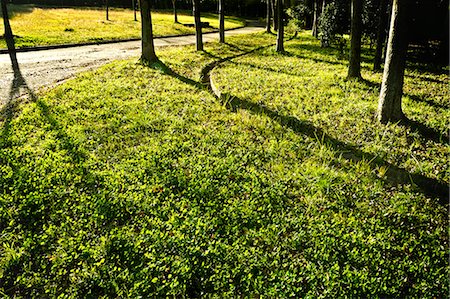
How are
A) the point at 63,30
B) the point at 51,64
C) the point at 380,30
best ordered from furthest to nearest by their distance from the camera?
the point at 63,30 → the point at 51,64 → the point at 380,30

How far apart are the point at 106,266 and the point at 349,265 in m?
3.17

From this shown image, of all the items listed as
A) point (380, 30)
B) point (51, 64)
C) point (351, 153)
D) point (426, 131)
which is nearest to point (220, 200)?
point (351, 153)

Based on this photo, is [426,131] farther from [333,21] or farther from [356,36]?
[333,21]

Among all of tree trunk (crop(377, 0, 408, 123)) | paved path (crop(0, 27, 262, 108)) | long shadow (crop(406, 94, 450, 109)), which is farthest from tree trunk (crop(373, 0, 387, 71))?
paved path (crop(0, 27, 262, 108))

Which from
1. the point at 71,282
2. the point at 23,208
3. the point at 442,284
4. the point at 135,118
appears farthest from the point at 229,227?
the point at 135,118

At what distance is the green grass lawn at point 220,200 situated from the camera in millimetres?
3836

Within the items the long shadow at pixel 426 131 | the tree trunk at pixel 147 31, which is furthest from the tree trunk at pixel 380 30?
the tree trunk at pixel 147 31

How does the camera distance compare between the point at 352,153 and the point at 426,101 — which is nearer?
the point at 352,153

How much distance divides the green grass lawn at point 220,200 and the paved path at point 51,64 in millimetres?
2636

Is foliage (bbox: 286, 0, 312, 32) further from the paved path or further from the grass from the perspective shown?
the paved path

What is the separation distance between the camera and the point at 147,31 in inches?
593

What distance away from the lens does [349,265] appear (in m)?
3.87

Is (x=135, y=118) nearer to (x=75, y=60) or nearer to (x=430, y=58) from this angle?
(x=75, y=60)

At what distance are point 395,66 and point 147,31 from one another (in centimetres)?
1165
